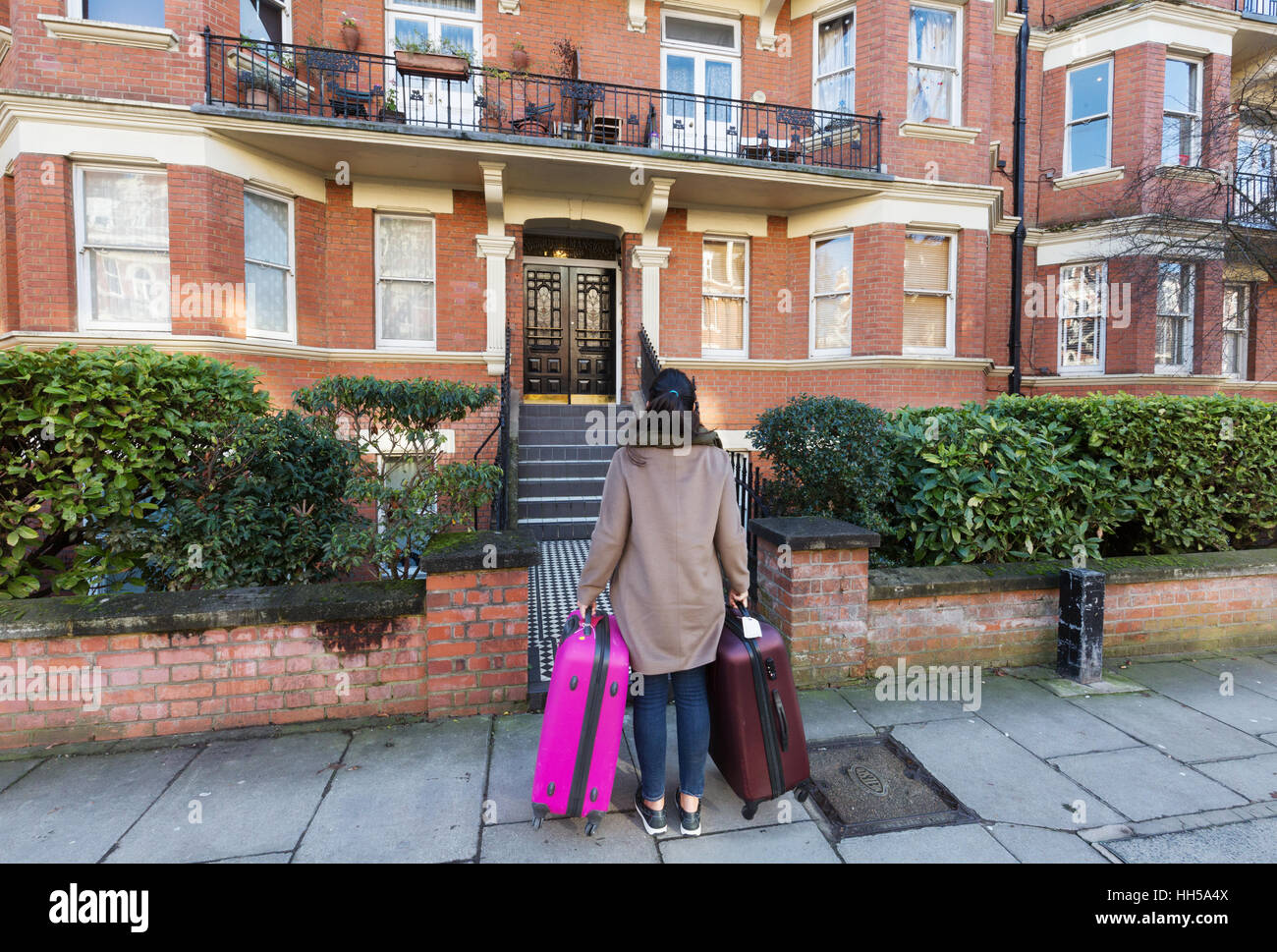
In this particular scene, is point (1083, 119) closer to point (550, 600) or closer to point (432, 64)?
point (432, 64)

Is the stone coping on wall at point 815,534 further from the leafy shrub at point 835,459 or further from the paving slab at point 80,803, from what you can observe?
the paving slab at point 80,803

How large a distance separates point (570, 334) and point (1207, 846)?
9.94 metres

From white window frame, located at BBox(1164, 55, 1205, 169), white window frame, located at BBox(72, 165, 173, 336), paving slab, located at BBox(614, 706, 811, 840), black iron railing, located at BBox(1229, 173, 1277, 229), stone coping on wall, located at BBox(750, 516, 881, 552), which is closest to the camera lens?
paving slab, located at BBox(614, 706, 811, 840)

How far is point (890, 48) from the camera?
1023cm

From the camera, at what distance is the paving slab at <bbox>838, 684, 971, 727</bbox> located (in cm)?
375

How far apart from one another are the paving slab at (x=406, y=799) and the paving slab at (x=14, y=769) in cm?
152

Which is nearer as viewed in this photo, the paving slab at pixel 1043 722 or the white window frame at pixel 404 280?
the paving slab at pixel 1043 722

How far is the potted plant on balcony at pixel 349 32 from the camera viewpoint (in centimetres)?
926

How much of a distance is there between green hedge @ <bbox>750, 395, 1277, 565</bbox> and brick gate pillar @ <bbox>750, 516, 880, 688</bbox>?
75 cm

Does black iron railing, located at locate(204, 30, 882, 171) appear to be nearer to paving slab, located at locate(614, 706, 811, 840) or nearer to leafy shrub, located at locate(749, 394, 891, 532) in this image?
leafy shrub, located at locate(749, 394, 891, 532)

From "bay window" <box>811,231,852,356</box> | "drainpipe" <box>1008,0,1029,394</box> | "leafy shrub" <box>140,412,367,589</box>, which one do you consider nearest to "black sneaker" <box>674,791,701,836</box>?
"leafy shrub" <box>140,412,367,589</box>

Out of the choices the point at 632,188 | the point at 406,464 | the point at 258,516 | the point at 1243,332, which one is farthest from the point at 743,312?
the point at 1243,332

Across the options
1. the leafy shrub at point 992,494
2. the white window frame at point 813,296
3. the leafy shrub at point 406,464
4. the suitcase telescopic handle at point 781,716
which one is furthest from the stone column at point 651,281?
the suitcase telescopic handle at point 781,716

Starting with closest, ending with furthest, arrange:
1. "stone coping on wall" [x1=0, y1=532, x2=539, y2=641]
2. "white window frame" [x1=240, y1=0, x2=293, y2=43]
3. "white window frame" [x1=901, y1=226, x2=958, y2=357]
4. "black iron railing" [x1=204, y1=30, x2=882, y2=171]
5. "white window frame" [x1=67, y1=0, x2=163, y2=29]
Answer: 1. "stone coping on wall" [x1=0, y1=532, x2=539, y2=641]
2. "white window frame" [x1=67, y1=0, x2=163, y2=29]
3. "black iron railing" [x1=204, y1=30, x2=882, y2=171]
4. "white window frame" [x1=240, y1=0, x2=293, y2=43]
5. "white window frame" [x1=901, y1=226, x2=958, y2=357]
